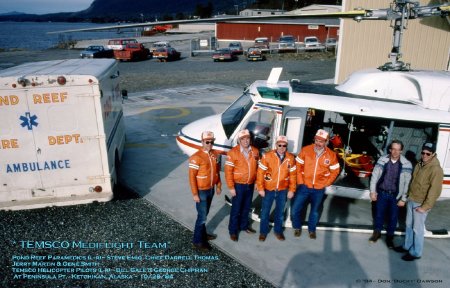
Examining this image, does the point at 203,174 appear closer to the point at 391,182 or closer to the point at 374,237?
the point at 391,182

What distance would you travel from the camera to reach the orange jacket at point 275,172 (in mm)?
6059

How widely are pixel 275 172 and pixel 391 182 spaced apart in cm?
207

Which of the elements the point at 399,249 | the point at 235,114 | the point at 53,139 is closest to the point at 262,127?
the point at 235,114

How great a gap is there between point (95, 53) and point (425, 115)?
34.2 metres

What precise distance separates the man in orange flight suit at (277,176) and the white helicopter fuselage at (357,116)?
1377 millimetres

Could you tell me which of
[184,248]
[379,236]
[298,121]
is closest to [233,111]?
[298,121]

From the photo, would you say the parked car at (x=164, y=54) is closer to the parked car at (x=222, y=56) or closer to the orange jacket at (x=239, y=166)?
the parked car at (x=222, y=56)

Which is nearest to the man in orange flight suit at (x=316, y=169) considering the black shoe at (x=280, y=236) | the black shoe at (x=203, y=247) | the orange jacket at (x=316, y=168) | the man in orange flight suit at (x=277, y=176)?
the orange jacket at (x=316, y=168)

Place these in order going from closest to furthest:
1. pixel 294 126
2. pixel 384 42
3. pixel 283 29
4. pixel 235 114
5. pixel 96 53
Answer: pixel 294 126 → pixel 235 114 → pixel 384 42 → pixel 96 53 → pixel 283 29

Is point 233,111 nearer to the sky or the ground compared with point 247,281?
nearer to the sky

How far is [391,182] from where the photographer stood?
609cm

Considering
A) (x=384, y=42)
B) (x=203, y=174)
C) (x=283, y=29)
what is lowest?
(x=203, y=174)

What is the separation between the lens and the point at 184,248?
654cm

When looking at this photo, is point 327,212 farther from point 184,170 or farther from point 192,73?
point 192,73
